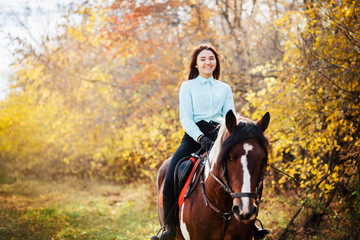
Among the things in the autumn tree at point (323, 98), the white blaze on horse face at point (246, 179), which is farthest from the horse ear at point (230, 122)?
the autumn tree at point (323, 98)

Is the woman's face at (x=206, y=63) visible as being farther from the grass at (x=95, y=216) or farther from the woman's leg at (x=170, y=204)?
the grass at (x=95, y=216)

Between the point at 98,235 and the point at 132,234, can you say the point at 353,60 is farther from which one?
the point at 98,235

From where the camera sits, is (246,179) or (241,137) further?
(241,137)

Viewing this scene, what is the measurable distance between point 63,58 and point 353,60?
35.4 ft

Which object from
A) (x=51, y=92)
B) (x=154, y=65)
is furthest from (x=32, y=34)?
(x=154, y=65)

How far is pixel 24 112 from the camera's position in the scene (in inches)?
513

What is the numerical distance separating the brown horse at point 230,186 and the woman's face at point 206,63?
40.5 inches

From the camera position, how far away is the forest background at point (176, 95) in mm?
4770

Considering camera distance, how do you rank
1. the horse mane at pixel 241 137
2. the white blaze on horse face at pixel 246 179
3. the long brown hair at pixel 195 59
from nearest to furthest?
the white blaze on horse face at pixel 246 179 < the horse mane at pixel 241 137 < the long brown hair at pixel 195 59

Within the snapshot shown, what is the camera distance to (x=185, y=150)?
11.7 feet

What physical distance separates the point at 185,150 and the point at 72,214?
7.09 m

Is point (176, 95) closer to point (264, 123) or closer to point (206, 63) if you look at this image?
point (206, 63)

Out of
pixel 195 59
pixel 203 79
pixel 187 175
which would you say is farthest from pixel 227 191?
pixel 195 59

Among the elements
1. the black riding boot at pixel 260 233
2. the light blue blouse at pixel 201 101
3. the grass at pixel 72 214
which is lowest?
the grass at pixel 72 214
